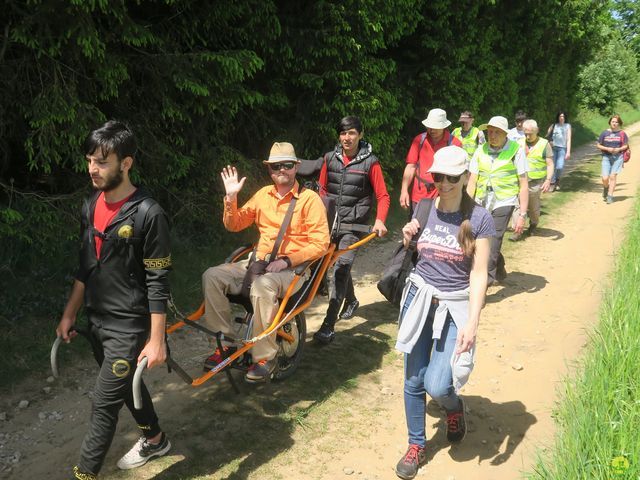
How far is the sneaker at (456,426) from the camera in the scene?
4.22 metres

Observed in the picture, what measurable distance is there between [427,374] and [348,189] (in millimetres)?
2831

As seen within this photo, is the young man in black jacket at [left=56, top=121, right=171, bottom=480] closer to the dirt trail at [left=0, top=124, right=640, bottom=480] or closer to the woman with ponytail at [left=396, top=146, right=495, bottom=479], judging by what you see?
the dirt trail at [left=0, top=124, right=640, bottom=480]

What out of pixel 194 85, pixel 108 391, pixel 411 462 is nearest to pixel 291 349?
pixel 411 462

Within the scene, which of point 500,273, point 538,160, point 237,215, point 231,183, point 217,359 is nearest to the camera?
point 231,183

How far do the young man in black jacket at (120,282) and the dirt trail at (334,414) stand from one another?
0.83 meters

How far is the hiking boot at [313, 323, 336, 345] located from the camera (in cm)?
596

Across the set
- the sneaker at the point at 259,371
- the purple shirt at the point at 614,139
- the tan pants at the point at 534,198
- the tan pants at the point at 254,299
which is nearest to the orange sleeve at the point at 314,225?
the tan pants at the point at 254,299

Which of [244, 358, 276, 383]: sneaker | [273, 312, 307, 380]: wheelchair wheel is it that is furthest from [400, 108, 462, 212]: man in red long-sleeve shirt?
[244, 358, 276, 383]: sneaker

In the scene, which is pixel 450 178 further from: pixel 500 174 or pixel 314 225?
pixel 500 174

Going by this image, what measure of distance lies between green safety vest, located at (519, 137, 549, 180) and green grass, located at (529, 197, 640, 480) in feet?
18.6

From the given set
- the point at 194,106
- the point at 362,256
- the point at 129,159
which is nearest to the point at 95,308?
the point at 129,159

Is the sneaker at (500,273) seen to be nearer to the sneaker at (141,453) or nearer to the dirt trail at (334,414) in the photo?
the dirt trail at (334,414)

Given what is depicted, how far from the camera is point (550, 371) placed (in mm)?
5500

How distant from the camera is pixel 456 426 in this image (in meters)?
4.28
